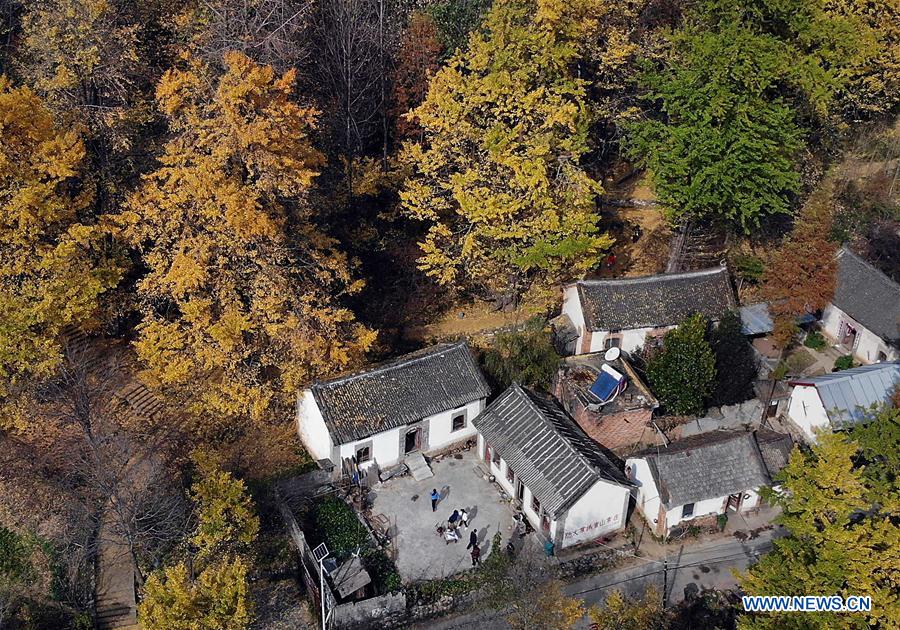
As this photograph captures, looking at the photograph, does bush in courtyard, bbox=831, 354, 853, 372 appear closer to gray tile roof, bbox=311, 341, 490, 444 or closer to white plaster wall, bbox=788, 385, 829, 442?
white plaster wall, bbox=788, 385, 829, 442

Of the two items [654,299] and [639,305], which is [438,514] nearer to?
[639,305]

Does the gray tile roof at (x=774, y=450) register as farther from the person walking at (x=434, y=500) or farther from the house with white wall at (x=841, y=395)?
the person walking at (x=434, y=500)

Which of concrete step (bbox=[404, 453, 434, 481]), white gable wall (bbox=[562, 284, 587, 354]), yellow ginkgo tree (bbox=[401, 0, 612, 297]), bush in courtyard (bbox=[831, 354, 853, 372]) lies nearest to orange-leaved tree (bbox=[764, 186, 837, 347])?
bush in courtyard (bbox=[831, 354, 853, 372])

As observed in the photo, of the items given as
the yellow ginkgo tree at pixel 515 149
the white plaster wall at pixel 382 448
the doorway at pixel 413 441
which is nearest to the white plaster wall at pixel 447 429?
the doorway at pixel 413 441

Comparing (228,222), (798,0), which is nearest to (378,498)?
(228,222)

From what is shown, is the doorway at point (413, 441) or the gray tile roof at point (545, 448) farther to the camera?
the doorway at point (413, 441)

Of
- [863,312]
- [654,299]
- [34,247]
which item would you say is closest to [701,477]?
[654,299]

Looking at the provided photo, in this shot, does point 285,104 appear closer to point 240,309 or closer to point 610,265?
point 240,309
